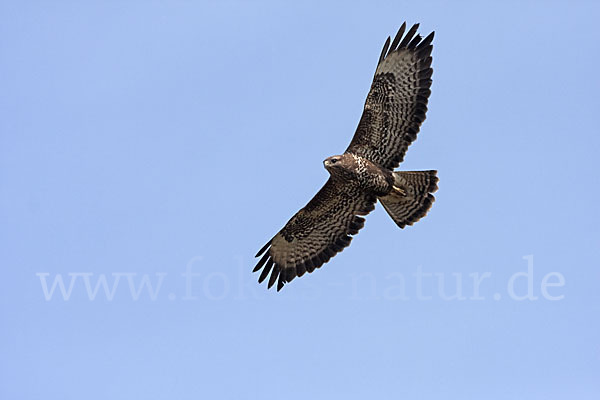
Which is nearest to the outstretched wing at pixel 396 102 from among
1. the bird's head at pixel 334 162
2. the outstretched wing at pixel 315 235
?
the bird's head at pixel 334 162

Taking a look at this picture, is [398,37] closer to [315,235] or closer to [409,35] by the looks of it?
[409,35]

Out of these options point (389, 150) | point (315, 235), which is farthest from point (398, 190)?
point (315, 235)

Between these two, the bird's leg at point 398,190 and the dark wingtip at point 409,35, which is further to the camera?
the bird's leg at point 398,190

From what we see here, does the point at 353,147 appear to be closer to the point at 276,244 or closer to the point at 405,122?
the point at 405,122

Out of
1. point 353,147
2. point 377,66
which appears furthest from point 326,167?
point 377,66

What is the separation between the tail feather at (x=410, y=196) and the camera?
58.3 feet

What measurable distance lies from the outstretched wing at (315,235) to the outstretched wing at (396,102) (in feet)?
2.81

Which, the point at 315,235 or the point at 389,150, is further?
the point at 315,235

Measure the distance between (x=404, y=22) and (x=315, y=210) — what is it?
3.30 metres

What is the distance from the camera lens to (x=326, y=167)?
17344 mm

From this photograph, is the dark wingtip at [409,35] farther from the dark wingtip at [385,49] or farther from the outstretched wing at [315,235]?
the outstretched wing at [315,235]

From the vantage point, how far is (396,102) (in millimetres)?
17484

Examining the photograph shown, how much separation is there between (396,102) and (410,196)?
1533 mm

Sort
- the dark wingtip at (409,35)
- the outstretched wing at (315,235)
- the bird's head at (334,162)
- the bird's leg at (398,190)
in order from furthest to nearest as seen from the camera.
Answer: the outstretched wing at (315,235)
the bird's leg at (398,190)
the dark wingtip at (409,35)
the bird's head at (334,162)
